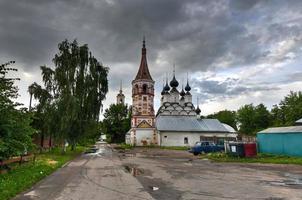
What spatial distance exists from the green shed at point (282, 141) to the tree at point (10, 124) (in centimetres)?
2093

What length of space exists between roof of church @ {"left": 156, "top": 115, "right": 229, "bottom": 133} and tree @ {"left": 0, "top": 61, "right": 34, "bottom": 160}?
5192 centimetres

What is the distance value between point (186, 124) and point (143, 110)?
9.36 meters

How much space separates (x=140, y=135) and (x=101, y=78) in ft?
101

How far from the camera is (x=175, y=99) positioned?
79.1m

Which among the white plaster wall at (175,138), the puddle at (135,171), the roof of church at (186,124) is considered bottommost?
the puddle at (135,171)

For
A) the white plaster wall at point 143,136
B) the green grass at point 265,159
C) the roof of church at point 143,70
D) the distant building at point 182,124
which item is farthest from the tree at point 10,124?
the roof of church at point 143,70

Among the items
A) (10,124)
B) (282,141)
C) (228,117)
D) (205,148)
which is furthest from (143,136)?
(10,124)

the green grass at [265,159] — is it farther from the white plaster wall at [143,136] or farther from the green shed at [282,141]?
the white plaster wall at [143,136]

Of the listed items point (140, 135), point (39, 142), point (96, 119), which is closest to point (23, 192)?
point (96, 119)

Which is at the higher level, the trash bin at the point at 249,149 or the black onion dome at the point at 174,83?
the black onion dome at the point at 174,83

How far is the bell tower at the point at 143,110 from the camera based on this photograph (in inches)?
2657

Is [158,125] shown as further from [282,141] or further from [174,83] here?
[282,141]

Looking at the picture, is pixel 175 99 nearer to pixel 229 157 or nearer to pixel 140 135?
pixel 140 135

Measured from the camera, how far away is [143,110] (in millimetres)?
69062
